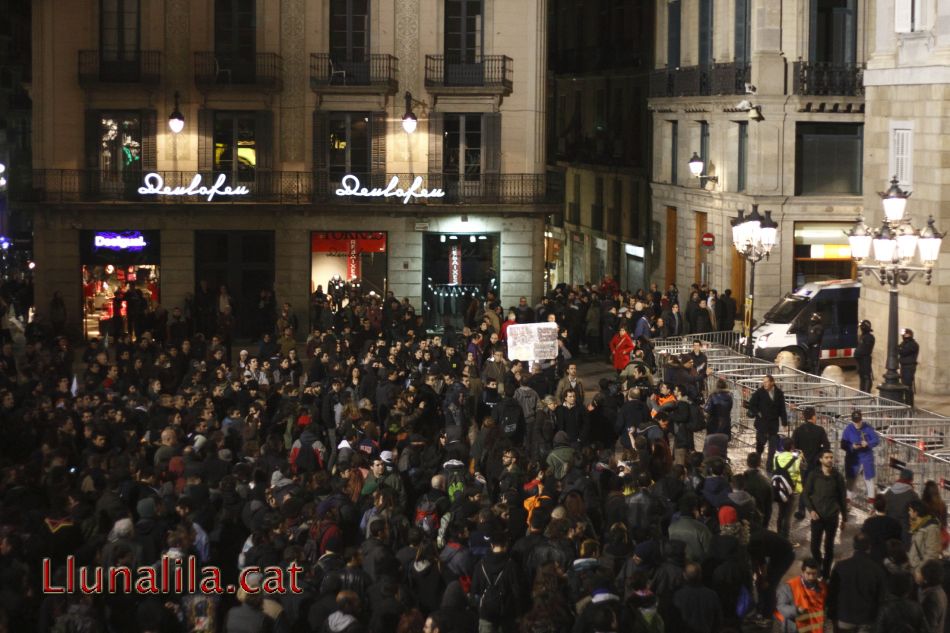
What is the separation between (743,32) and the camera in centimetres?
4669

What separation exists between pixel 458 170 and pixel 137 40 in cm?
962

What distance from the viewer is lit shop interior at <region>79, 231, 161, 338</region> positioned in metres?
44.8

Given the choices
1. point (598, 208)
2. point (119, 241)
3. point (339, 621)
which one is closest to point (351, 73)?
point (119, 241)

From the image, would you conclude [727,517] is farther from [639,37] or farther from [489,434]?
[639,37]

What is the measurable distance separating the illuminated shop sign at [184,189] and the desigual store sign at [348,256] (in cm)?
272

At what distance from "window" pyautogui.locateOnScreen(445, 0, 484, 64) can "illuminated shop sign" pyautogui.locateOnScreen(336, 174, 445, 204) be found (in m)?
3.76

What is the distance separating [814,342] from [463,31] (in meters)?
15.3

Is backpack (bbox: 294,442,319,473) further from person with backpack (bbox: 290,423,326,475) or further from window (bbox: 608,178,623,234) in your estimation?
window (bbox: 608,178,623,234)

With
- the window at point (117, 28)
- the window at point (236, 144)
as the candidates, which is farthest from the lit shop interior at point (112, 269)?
the window at point (117, 28)

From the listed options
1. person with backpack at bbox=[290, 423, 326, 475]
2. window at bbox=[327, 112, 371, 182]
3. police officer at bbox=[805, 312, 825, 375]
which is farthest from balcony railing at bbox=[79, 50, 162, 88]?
person with backpack at bbox=[290, 423, 326, 475]

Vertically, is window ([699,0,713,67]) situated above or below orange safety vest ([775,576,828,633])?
above

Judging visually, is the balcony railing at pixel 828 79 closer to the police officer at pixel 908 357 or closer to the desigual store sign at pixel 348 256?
the desigual store sign at pixel 348 256

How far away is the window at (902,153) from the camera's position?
3400cm

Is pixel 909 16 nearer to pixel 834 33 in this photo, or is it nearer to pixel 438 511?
pixel 834 33
